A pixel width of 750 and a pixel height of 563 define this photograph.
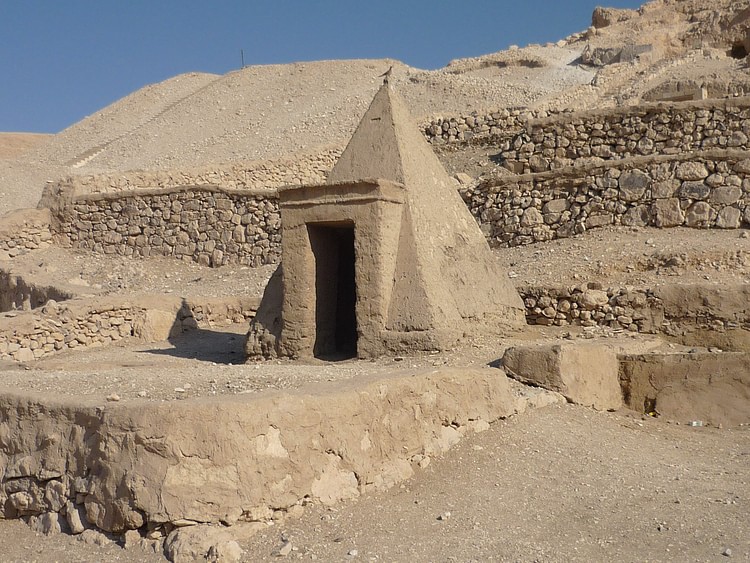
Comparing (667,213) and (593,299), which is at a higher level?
(667,213)

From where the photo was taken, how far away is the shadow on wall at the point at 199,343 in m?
10.0

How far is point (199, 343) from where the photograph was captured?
11.4m

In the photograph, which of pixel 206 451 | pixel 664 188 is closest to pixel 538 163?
pixel 664 188

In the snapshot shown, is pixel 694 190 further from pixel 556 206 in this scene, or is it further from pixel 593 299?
pixel 593 299

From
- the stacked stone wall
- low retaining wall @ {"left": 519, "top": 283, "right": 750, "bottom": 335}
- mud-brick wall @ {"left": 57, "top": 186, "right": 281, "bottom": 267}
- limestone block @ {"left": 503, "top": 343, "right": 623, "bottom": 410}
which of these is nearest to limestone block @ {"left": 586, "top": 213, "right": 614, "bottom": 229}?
the stacked stone wall

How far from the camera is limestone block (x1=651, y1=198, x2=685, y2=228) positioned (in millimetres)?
12398

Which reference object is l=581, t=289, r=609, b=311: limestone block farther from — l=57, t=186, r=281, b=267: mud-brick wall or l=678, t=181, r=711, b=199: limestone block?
l=57, t=186, r=281, b=267: mud-brick wall

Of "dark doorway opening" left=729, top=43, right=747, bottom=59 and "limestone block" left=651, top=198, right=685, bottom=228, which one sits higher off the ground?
"dark doorway opening" left=729, top=43, right=747, bottom=59

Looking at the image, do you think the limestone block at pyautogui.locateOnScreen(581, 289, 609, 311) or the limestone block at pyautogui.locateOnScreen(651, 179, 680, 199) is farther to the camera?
the limestone block at pyautogui.locateOnScreen(651, 179, 680, 199)

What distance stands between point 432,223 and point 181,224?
1019 centimetres

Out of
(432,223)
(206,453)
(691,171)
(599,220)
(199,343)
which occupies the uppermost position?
(691,171)

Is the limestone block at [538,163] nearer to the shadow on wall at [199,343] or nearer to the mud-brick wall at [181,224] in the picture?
the mud-brick wall at [181,224]

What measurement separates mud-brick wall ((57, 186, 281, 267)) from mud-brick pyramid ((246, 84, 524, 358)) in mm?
7264

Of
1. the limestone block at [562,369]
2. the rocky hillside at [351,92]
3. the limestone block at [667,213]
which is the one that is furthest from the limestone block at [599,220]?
the rocky hillside at [351,92]
